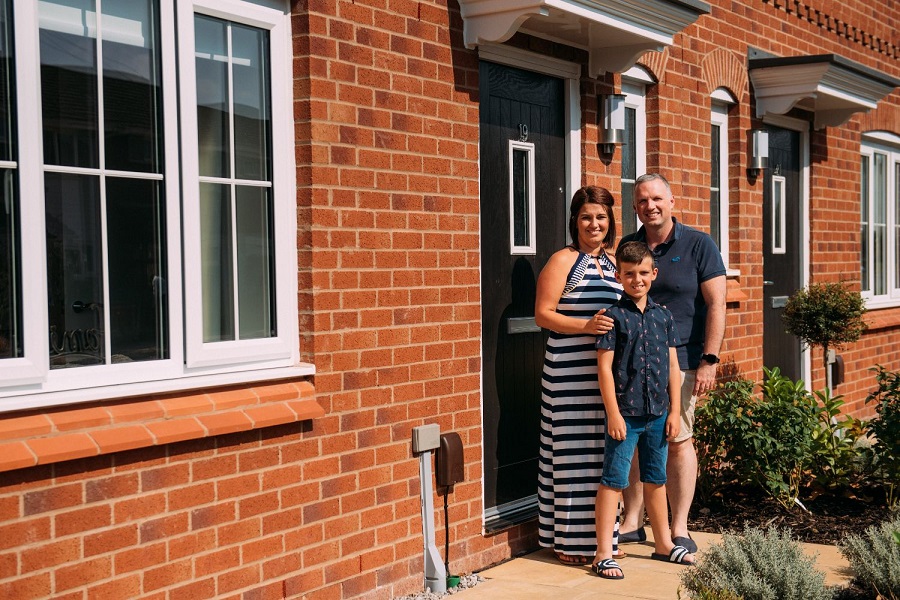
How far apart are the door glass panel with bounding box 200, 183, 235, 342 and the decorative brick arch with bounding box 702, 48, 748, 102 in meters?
4.88


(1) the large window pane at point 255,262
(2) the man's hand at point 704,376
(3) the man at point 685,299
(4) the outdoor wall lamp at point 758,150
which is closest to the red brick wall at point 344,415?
(1) the large window pane at point 255,262

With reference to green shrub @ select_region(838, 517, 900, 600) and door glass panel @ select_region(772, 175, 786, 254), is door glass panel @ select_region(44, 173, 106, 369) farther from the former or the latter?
door glass panel @ select_region(772, 175, 786, 254)

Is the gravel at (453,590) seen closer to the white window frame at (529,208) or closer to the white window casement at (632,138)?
the white window frame at (529,208)

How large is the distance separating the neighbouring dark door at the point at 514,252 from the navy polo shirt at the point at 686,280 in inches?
27.0

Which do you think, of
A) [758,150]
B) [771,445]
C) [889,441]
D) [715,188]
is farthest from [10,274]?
[758,150]

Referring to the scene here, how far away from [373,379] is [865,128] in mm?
8291

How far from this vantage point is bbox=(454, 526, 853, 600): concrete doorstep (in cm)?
509

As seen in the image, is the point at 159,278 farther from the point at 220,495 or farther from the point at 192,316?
the point at 220,495

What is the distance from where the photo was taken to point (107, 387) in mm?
3826

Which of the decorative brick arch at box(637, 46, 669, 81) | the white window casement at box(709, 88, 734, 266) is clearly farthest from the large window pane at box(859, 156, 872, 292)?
the decorative brick arch at box(637, 46, 669, 81)

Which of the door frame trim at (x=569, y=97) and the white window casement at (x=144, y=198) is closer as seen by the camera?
the white window casement at (x=144, y=198)

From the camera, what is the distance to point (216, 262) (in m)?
4.37

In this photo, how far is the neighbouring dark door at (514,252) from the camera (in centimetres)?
593

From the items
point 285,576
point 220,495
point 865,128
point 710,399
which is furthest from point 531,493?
point 865,128
